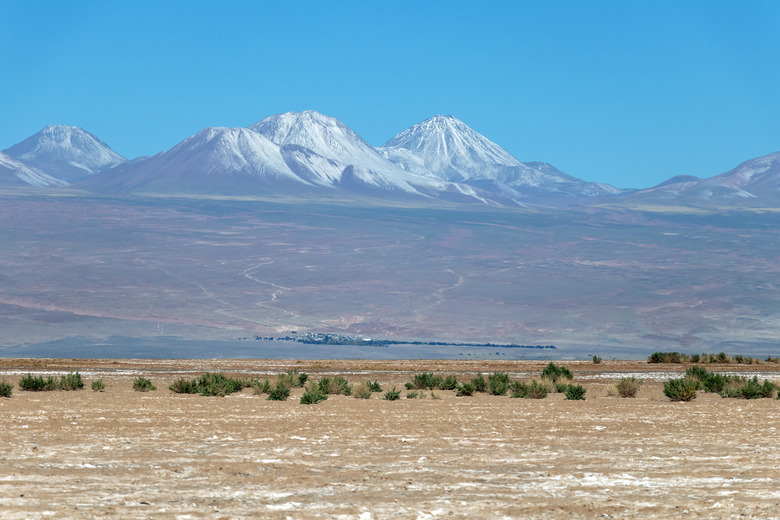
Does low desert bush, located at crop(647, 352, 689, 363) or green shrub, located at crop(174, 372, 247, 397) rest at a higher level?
low desert bush, located at crop(647, 352, 689, 363)

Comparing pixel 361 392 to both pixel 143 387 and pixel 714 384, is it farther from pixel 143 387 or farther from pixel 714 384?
pixel 714 384

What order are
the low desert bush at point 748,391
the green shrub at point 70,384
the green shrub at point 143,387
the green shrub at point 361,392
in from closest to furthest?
1. the green shrub at point 361,392
2. the low desert bush at point 748,391
3. the green shrub at point 70,384
4. the green shrub at point 143,387

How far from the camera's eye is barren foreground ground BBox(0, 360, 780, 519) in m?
9.95

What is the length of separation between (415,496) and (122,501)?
112 inches

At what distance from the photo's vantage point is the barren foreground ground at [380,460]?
9.95 metres

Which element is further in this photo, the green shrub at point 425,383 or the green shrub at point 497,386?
the green shrub at point 425,383

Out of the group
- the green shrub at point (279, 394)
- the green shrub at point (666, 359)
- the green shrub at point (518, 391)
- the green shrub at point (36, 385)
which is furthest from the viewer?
the green shrub at point (666, 359)

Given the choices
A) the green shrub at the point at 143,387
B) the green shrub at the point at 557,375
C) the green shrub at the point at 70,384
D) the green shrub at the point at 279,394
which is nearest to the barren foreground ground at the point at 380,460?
the green shrub at the point at 279,394

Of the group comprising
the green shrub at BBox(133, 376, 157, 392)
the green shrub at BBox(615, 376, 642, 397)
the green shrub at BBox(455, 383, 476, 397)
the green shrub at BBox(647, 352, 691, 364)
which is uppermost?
the green shrub at BBox(647, 352, 691, 364)

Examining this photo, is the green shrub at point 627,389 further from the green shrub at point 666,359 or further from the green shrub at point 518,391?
the green shrub at point 666,359

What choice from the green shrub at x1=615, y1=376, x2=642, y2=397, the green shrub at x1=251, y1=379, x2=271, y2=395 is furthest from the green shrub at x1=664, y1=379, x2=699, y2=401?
the green shrub at x1=251, y1=379, x2=271, y2=395

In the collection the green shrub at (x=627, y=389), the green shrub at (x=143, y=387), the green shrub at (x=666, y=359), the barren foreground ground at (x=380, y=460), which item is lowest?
the barren foreground ground at (x=380, y=460)

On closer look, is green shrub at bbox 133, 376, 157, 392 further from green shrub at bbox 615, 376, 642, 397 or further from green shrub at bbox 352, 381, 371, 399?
green shrub at bbox 615, 376, 642, 397

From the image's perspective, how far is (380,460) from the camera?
42.7ft
